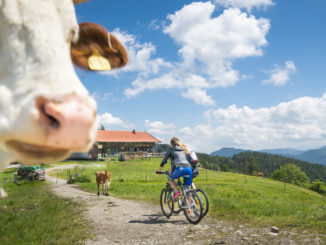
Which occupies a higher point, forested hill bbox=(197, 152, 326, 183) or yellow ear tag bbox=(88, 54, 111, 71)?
yellow ear tag bbox=(88, 54, 111, 71)

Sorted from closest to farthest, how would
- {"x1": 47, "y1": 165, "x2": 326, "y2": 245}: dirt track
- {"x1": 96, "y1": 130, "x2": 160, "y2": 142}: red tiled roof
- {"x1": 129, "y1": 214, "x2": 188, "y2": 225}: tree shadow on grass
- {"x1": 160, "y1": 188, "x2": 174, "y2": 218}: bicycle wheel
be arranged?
{"x1": 47, "y1": 165, "x2": 326, "y2": 245}: dirt track < {"x1": 129, "y1": 214, "x2": 188, "y2": 225}: tree shadow on grass < {"x1": 160, "y1": 188, "x2": 174, "y2": 218}: bicycle wheel < {"x1": 96, "y1": 130, "x2": 160, "y2": 142}: red tiled roof

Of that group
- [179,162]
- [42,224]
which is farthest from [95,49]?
[42,224]

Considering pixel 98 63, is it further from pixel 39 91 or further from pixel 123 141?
pixel 123 141

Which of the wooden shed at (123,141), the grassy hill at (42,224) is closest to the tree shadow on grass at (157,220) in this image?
the grassy hill at (42,224)

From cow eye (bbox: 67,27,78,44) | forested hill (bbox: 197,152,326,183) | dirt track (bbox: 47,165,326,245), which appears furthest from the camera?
forested hill (bbox: 197,152,326,183)

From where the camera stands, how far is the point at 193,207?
6559 millimetres

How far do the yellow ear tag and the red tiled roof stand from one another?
1990 inches

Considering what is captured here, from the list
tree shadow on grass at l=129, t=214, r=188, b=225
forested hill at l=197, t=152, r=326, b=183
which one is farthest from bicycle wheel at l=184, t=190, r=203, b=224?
forested hill at l=197, t=152, r=326, b=183

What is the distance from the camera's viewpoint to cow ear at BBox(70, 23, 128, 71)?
2176mm

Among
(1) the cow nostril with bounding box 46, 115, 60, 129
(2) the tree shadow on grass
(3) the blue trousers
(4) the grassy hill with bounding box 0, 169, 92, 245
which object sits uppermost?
(1) the cow nostril with bounding box 46, 115, 60, 129

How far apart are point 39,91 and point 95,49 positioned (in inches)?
52.7

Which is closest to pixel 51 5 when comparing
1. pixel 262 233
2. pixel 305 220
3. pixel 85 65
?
pixel 85 65

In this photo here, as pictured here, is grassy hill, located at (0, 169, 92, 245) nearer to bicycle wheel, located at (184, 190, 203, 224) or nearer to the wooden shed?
bicycle wheel, located at (184, 190, 203, 224)

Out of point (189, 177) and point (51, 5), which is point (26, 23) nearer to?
point (51, 5)
